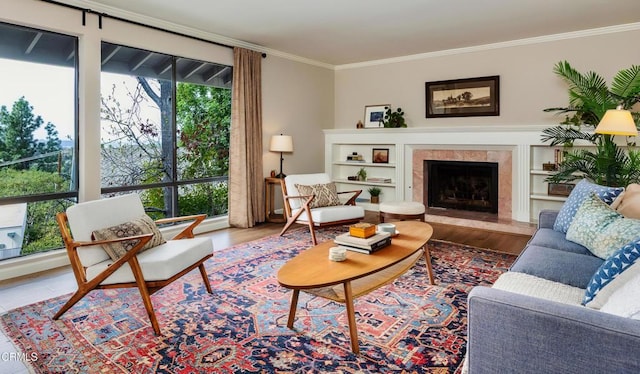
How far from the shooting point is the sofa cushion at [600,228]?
2.32 metres

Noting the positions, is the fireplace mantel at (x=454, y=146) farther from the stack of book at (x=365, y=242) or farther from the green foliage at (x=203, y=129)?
the stack of book at (x=365, y=242)

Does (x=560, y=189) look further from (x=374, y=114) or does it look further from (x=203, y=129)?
(x=203, y=129)

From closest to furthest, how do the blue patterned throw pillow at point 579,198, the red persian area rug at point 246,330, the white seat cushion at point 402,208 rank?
the red persian area rug at point 246,330, the blue patterned throw pillow at point 579,198, the white seat cushion at point 402,208

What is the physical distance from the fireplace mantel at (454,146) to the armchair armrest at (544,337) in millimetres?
4473

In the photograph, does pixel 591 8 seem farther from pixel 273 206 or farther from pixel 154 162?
pixel 154 162

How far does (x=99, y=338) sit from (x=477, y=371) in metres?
2.11

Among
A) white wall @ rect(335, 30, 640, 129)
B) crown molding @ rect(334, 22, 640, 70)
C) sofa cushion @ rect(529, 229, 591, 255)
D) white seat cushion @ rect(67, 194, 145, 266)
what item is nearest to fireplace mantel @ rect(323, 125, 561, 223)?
white wall @ rect(335, 30, 640, 129)

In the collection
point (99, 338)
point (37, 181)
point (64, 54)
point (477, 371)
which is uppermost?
point (64, 54)

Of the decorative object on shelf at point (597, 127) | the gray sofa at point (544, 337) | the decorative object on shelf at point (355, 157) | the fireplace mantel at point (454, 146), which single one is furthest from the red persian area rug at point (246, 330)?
the decorative object on shelf at point (355, 157)

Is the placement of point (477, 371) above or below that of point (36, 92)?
below

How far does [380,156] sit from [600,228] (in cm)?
445

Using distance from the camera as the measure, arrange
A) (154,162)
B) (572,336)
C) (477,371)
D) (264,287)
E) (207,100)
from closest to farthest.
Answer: (572,336) < (477,371) < (264,287) < (154,162) < (207,100)

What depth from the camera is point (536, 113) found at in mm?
5379

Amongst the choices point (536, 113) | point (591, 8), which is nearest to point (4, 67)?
point (591, 8)
